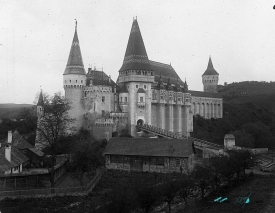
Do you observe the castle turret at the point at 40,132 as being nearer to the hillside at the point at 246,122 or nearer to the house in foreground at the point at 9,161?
the house in foreground at the point at 9,161

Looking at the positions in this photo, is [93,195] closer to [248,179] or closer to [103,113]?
[248,179]

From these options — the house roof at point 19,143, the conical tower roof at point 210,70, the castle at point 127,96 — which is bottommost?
the house roof at point 19,143

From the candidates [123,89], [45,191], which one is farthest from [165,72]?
[45,191]

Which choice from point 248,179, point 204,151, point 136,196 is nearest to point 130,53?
point 204,151

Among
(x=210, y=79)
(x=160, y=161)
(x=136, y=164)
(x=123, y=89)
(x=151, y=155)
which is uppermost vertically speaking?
(x=210, y=79)

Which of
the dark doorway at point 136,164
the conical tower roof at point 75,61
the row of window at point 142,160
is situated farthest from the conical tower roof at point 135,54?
the dark doorway at point 136,164

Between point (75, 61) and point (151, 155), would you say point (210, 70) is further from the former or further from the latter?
point (151, 155)

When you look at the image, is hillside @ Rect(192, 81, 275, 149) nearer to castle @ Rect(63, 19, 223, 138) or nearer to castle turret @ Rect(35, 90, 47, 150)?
castle @ Rect(63, 19, 223, 138)

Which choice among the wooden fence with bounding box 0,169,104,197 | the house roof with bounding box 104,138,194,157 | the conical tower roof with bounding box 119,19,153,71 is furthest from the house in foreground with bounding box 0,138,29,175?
the conical tower roof with bounding box 119,19,153,71
